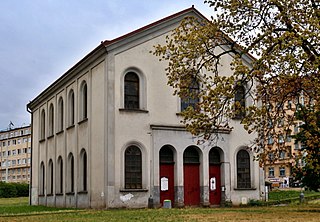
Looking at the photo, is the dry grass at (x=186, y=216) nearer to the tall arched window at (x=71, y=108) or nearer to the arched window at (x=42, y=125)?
the tall arched window at (x=71, y=108)

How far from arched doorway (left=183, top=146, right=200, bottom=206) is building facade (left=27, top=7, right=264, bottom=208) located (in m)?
0.05

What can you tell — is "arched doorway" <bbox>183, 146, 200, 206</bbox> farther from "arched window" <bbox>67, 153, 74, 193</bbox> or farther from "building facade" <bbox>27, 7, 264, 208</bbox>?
"arched window" <bbox>67, 153, 74, 193</bbox>

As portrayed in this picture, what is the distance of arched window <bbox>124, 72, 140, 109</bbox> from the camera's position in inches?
1168

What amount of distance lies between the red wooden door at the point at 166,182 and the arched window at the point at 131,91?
3.61 m

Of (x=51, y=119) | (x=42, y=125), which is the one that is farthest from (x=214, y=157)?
(x=42, y=125)

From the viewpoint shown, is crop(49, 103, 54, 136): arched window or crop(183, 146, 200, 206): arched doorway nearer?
crop(183, 146, 200, 206): arched doorway

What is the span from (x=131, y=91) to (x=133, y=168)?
408 cm

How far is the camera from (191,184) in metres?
30.9

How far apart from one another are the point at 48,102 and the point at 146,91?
44.9 feet

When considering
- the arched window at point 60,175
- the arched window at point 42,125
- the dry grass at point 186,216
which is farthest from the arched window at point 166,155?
the arched window at point 42,125

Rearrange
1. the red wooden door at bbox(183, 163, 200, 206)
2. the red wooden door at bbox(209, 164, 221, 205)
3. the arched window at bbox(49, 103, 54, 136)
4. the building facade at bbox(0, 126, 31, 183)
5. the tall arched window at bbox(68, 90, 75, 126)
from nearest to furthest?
1. the red wooden door at bbox(183, 163, 200, 206)
2. the red wooden door at bbox(209, 164, 221, 205)
3. the tall arched window at bbox(68, 90, 75, 126)
4. the arched window at bbox(49, 103, 54, 136)
5. the building facade at bbox(0, 126, 31, 183)

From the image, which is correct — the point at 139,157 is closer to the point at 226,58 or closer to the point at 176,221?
the point at 226,58

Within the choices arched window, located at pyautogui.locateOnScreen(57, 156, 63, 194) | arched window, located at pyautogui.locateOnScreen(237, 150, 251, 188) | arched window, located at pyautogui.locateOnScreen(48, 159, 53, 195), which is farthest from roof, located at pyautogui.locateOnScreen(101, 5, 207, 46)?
arched window, located at pyautogui.locateOnScreen(48, 159, 53, 195)

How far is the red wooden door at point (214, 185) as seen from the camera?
31.5m
